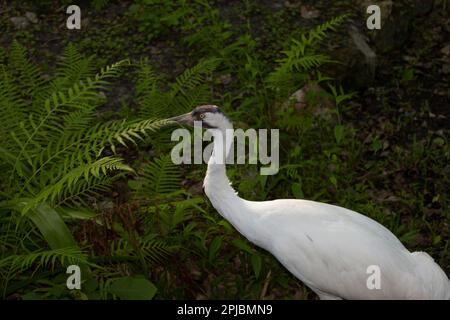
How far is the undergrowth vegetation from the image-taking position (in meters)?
4.57

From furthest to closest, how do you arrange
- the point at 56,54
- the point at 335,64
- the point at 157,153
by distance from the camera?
1. the point at 56,54
2. the point at 335,64
3. the point at 157,153

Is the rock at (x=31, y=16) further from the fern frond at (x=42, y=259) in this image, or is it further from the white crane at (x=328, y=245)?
the white crane at (x=328, y=245)

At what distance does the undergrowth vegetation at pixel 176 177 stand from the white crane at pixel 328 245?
47cm

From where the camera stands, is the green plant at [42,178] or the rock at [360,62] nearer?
the green plant at [42,178]

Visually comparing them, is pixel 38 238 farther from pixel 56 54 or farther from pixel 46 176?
pixel 56 54

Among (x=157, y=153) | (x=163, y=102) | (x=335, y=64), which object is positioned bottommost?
(x=157, y=153)

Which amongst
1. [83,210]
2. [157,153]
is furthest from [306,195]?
[83,210]

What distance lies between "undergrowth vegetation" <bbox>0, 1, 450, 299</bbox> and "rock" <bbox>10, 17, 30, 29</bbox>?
73 centimetres

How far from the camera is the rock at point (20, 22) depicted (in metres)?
7.54

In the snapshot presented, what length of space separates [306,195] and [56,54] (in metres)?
3.23

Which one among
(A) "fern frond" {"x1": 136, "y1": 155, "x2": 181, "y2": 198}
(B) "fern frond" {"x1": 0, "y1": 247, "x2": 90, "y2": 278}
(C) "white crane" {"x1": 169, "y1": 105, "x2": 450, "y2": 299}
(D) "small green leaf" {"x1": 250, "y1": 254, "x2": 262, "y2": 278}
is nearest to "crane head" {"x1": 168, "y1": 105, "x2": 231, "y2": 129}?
(C) "white crane" {"x1": 169, "y1": 105, "x2": 450, "y2": 299}

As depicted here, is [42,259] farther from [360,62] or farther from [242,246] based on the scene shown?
[360,62]

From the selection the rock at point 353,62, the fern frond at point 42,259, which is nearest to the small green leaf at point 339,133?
the rock at point 353,62
